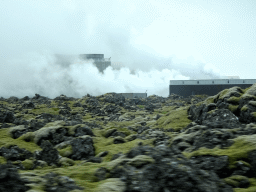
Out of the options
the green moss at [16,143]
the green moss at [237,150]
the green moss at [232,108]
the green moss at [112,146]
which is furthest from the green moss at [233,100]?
the green moss at [16,143]

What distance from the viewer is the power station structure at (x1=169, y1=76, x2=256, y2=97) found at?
295 ft

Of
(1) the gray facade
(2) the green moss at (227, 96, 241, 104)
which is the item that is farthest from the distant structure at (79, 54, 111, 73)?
(2) the green moss at (227, 96, 241, 104)

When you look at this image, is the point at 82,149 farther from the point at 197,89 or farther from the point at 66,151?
the point at 197,89

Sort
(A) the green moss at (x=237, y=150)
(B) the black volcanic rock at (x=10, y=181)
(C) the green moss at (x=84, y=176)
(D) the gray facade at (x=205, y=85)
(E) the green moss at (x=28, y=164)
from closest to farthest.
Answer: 1. (B) the black volcanic rock at (x=10, y=181)
2. (C) the green moss at (x=84, y=176)
3. (A) the green moss at (x=237, y=150)
4. (E) the green moss at (x=28, y=164)
5. (D) the gray facade at (x=205, y=85)

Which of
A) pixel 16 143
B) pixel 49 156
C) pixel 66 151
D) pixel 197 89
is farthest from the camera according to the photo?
pixel 197 89

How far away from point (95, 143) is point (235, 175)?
1314 cm

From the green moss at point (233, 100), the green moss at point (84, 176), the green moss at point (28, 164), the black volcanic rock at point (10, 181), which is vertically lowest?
the green moss at point (28, 164)

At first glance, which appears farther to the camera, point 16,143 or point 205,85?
point 205,85

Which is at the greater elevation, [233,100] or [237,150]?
[233,100]

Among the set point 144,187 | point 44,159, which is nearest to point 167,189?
point 144,187

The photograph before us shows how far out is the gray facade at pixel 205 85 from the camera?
90.0 meters

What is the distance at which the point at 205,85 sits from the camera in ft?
317

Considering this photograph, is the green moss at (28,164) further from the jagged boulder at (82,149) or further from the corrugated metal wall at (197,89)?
the corrugated metal wall at (197,89)

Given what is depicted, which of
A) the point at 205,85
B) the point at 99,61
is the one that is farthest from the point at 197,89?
the point at 99,61
